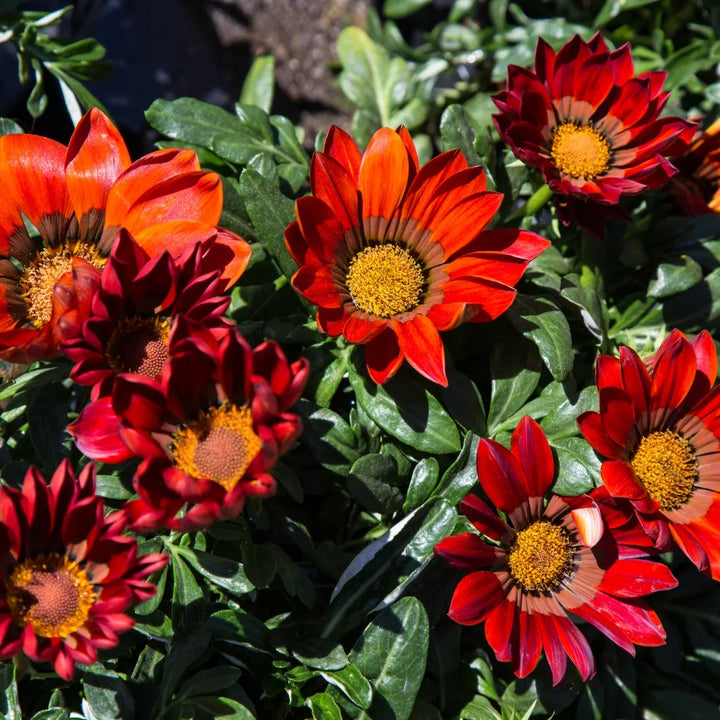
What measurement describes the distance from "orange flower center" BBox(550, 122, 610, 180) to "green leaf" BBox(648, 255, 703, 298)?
0.98ft

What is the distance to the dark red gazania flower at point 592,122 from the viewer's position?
1688 mm

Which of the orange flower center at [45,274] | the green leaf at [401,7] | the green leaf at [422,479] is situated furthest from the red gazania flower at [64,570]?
the green leaf at [401,7]

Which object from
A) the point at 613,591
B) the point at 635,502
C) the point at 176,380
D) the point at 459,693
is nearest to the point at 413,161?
the point at 176,380

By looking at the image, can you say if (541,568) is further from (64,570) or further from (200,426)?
(64,570)

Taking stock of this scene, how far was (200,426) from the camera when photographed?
1.38 m

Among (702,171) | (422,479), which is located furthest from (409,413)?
(702,171)

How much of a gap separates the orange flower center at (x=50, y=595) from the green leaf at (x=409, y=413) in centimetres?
62

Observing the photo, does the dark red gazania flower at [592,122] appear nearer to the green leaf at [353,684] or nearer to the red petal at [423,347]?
the red petal at [423,347]

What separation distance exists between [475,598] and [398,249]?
0.68 meters

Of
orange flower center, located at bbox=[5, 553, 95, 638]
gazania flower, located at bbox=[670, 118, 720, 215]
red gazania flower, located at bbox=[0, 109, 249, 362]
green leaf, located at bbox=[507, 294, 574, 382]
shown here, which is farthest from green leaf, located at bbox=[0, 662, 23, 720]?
gazania flower, located at bbox=[670, 118, 720, 215]

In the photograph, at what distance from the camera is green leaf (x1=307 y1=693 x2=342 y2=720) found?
156 centimetres

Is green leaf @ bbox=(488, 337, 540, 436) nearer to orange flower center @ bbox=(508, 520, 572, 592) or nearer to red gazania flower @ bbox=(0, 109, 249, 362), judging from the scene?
orange flower center @ bbox=(508, 520, 572, 592)

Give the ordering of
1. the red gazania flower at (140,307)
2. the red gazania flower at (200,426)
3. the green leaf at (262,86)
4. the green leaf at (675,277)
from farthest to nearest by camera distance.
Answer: the green leaf at (262,86) < the green leaf at (675,277) < the red gazania flower at (140,307) < the red gazania flower at (200,426)

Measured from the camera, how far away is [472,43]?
2.73 meters
